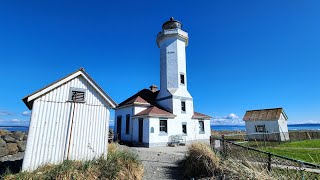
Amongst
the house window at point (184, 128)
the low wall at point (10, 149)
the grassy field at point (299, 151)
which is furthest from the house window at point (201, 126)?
the low wall at point (10, 149)

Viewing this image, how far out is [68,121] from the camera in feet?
31.4

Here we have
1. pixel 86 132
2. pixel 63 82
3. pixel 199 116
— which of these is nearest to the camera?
pixel 63 82

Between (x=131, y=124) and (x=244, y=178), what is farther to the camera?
(x=131, y=124)

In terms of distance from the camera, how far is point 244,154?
7922mm

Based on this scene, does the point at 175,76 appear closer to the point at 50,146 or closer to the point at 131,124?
the point at 131,124

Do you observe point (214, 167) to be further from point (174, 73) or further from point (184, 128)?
point (174, 73)

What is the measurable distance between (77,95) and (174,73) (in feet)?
47.2

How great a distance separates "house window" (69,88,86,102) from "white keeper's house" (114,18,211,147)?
30.3ft

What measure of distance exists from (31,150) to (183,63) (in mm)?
18834

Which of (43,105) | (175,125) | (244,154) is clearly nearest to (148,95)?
(175,125)

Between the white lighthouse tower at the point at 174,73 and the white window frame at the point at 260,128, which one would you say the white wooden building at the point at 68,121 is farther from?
the white window frame at the point at 260,128

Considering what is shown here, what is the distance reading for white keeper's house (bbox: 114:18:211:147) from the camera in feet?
63.9

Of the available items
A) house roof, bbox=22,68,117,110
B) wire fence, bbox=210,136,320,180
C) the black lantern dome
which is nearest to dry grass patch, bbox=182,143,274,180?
wire fence, bbox=210,136,320,180

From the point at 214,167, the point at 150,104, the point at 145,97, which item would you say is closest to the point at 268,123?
the point at 150,104
